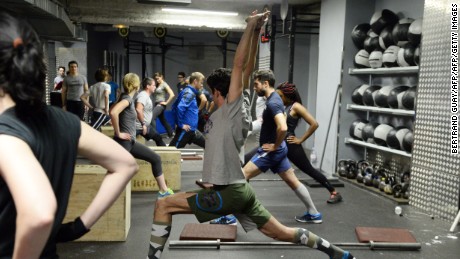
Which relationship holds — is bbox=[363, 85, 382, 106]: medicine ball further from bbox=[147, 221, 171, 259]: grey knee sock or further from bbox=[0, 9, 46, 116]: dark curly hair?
bbox=[0, 9, 46, 116]: dark curly hair

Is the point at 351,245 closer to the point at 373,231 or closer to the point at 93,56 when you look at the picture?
the point at 373,231

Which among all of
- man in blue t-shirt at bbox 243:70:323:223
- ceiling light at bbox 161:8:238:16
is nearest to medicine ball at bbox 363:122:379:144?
man in blue t-shirt at bbox 243:70:323:223

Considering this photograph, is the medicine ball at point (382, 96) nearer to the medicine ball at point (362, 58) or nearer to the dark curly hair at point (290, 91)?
the medicine ball at point (362, 58)

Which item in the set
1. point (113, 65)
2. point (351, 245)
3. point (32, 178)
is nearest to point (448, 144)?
point (351, 245)

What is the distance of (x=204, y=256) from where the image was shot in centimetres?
359

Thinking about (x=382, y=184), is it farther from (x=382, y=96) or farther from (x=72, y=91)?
(x=72, y=91)

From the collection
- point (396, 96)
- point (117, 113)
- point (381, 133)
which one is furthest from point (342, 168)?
point (117, 113)

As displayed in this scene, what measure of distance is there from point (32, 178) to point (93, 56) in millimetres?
15678

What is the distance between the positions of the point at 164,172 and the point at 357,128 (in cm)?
297

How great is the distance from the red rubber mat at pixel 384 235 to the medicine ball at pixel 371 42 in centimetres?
298

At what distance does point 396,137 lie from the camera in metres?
5.87

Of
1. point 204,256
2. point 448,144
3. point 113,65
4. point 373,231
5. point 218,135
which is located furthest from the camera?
point 113,65

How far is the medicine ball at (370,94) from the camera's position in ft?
21.2

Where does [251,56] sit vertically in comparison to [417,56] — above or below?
below
